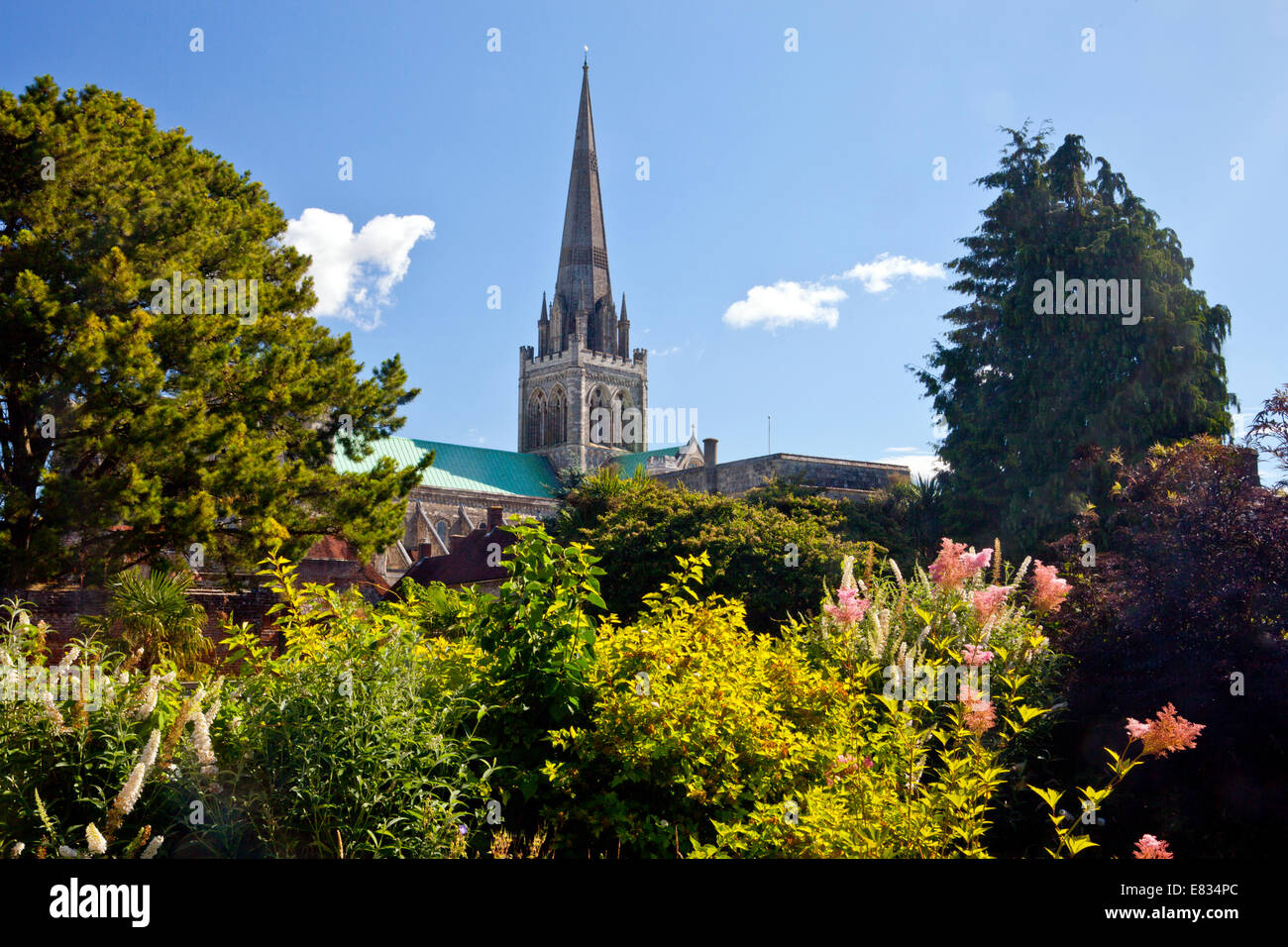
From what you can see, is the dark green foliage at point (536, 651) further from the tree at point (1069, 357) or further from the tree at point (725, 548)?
the tree at point (1069, 357)

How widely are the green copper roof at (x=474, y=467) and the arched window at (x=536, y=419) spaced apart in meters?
5.27

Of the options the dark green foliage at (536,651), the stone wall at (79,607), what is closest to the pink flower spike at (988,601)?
the dark green foliage at (536,651)

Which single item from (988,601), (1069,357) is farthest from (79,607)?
(1069,357)

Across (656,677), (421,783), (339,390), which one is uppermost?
(339,390)

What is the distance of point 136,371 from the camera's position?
20.0 m

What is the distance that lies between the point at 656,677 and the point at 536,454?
86.8 meters

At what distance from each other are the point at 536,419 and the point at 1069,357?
235ft

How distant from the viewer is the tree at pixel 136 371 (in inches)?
788

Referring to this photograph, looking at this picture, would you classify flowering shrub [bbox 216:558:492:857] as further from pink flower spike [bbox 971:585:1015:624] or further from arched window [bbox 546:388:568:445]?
arched window [bbox 546:388:568:445]

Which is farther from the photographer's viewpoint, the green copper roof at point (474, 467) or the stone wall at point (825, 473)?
the green copper roof at point (474, 467)

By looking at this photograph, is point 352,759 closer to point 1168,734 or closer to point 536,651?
point 536,651
